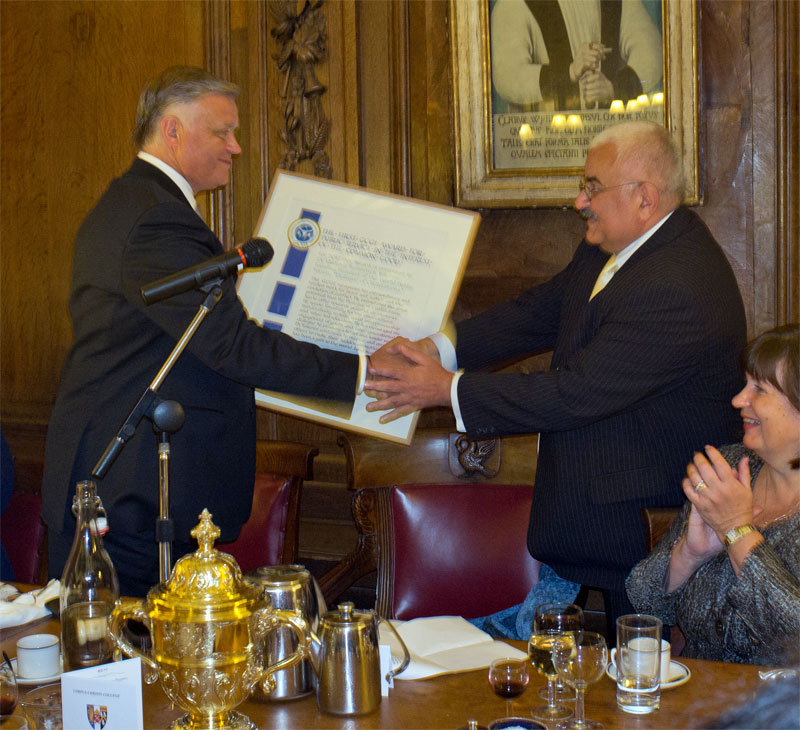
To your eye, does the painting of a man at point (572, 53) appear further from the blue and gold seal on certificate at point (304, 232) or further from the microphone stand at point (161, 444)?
the microphone stand at point (161, 444)

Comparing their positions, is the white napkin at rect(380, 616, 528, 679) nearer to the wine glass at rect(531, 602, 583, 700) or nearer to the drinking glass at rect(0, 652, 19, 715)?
the wine glass at rect(531, 602, 583, 700)

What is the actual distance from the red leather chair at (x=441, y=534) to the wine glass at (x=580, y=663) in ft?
3.28

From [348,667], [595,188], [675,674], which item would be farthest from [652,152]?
[348,667]

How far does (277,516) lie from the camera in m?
2.78

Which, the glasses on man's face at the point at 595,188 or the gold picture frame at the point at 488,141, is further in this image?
the gold picture frame at the point at 488,141

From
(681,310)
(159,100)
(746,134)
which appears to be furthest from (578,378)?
(159,100)

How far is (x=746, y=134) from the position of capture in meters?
2.97

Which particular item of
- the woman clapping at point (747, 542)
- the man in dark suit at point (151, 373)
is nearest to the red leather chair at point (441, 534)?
the man in dark suit at point (151, 373)

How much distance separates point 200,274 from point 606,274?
1.33 metres

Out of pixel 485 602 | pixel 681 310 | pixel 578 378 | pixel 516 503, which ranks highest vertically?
pixel 681 310

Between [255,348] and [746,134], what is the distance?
5.54ft

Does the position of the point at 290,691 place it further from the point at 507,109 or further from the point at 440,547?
the point at 507,109

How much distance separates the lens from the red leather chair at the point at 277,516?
2.76 meters

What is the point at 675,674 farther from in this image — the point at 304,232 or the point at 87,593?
the point at 304,232
